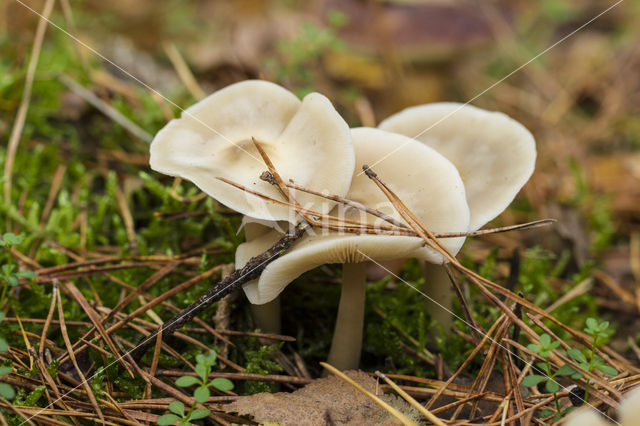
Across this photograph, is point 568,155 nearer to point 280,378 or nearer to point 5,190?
point 280,378

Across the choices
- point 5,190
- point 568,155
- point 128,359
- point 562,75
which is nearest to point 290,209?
point 128,359

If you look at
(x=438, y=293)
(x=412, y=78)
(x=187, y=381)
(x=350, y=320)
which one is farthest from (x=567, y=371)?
(x=412, y=78)

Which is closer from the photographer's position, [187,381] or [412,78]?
[187,381]

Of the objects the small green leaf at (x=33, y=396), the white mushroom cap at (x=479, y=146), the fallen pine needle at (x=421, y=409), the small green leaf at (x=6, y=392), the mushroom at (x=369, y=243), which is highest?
the white mushroom cap at (x=479, y=146)

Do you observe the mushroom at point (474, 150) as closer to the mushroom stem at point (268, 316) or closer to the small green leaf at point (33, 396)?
the mushroom stem at point (268, 316)

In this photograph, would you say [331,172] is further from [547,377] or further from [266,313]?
[547,377]

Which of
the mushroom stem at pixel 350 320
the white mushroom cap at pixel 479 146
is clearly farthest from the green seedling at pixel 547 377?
the mushroom stem at pixel 350 320
